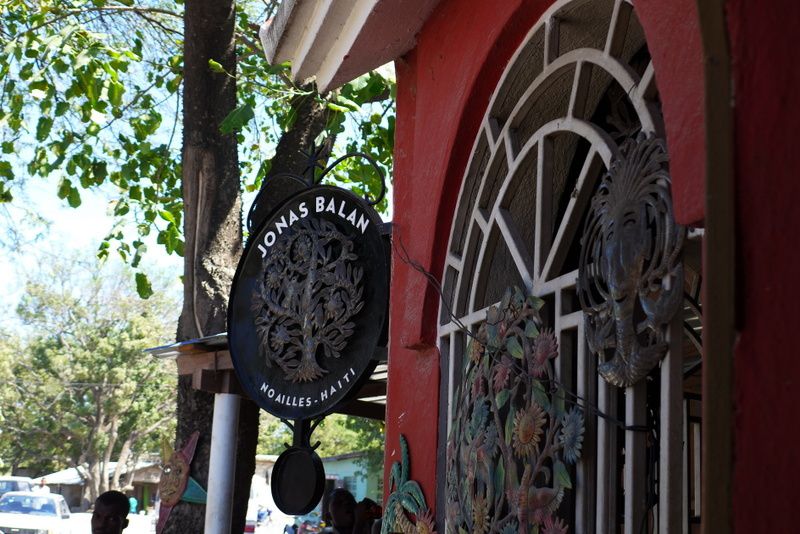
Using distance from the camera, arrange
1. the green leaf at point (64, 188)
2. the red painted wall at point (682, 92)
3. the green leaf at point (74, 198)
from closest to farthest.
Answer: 1. the red painted wall at point (682, 92)
2. the green leaf at point (74, 198)
3. the green leaf at point (64, 188)

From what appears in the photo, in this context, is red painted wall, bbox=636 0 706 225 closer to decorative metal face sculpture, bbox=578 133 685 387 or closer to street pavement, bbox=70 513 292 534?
decorative metal face sculpture, bbox=578 133 685 387

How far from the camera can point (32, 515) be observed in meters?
21.9

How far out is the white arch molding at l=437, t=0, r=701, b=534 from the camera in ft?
8.89

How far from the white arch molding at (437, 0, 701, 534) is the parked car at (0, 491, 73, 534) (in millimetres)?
19219

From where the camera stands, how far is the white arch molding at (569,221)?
2.71 m

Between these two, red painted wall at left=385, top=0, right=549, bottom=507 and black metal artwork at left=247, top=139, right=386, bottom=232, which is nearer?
red painted wall at left=385, top=0, right=549, bottom=507

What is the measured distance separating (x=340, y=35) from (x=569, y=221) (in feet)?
6.94

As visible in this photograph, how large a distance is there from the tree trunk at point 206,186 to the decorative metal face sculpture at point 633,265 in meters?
5.50

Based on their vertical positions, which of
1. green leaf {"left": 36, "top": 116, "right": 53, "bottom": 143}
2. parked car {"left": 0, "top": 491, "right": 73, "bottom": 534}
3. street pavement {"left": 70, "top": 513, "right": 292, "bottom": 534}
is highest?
green leaf {"left": 36, "top": 116, "right": 53, "bottom": 143}

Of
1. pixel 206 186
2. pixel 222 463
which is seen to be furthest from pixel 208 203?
pixel 222 463

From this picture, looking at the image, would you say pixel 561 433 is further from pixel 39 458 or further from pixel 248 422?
pixel 39 458

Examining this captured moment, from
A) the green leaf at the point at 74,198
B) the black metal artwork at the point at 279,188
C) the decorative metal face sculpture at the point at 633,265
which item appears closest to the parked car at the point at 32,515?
the green leaf at the point at 74,198

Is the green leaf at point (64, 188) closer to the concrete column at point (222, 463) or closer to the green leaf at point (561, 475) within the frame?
the concrete column at point (222, 463)

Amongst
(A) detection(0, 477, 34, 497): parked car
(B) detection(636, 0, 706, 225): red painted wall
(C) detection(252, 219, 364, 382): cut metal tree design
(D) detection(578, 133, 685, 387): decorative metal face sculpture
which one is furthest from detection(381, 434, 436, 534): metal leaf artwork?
(A) detection(0, 477, 34, 497): parked car
